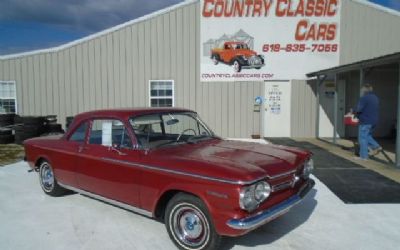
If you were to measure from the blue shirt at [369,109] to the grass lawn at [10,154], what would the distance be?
9033mm

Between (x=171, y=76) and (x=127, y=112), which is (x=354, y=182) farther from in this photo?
(x=171, y=76)

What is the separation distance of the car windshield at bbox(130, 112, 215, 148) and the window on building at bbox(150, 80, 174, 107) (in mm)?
7813

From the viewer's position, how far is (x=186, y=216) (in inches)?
140

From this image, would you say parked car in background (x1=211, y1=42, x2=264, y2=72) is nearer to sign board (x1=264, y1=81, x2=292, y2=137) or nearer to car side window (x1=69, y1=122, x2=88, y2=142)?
sign board (x1=264, y1=81, x2=292, y2=137)

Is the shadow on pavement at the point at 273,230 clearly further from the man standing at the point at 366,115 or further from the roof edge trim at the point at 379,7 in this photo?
the roof edge trim at the point at 379,7

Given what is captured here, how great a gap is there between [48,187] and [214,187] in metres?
3.67

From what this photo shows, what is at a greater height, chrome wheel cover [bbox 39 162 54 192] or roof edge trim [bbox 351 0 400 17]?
roof edge trim [bbox 351 0 400 17]

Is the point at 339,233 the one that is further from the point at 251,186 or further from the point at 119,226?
the point at 119,226

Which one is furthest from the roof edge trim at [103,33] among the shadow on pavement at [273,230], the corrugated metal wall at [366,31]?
the shadow on pavement at [273,230]

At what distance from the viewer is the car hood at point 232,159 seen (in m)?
3.26

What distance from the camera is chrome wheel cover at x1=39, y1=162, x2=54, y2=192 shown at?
554 centimetres

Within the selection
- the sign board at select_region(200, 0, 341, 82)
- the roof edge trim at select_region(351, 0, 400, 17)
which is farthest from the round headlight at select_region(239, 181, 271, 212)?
the roof edge trim at select_region(351, 0, 400, 17)

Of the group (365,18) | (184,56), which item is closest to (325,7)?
(365,18)

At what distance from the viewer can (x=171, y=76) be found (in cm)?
1261
